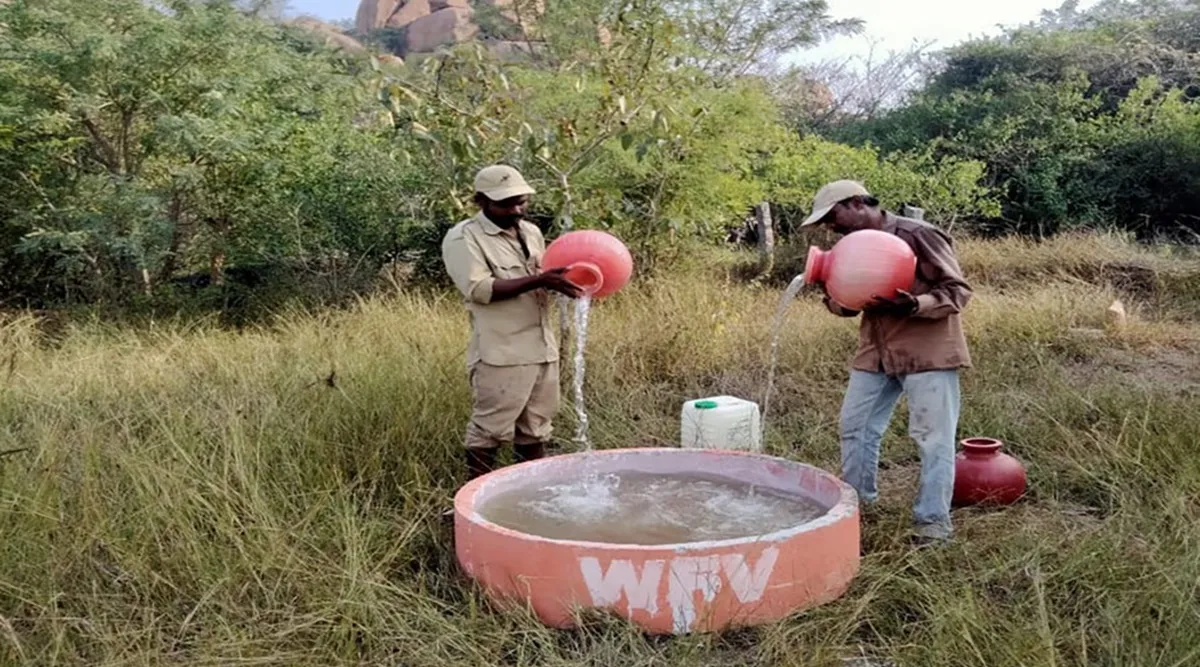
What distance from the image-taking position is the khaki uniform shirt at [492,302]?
406cm

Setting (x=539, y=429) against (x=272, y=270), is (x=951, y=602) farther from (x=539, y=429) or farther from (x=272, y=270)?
(x=272, y=270)

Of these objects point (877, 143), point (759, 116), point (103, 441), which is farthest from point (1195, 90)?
point (103, 441)

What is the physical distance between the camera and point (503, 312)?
13.6 ft

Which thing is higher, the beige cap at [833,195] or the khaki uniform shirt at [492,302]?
the beige cap at [833,195]

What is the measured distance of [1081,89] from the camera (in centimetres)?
1570

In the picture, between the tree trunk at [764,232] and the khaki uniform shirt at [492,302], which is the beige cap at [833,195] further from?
the tree trunk at [764,232]

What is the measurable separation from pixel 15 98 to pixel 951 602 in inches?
353

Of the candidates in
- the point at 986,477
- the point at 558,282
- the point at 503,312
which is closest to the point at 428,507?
the point at 503,312

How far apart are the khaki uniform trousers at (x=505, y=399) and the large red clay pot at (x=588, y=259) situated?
41 cm

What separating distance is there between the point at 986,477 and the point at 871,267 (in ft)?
3.90

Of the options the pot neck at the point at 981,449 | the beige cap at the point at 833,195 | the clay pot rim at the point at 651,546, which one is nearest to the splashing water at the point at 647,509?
the clay pot rim at the point at 651,546

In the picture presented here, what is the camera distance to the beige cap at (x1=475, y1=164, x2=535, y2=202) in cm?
407

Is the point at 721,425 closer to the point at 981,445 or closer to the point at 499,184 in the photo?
the point at 981,445

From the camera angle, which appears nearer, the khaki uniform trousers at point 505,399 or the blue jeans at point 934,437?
the blue jeans at point 934,437
